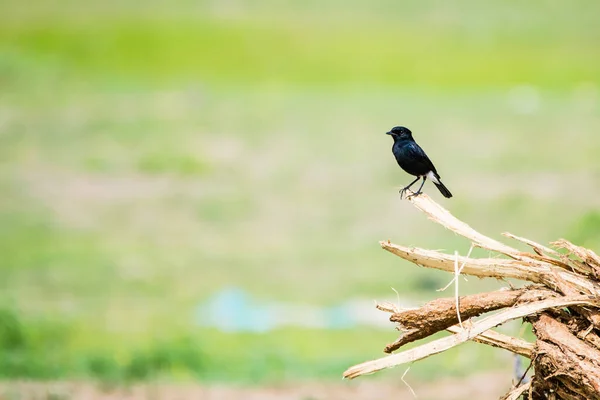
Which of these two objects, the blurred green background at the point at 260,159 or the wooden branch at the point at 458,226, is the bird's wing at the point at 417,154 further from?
the blurred green background at the point at 260,159

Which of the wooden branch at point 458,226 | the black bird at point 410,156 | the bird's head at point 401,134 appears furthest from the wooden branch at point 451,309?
the bird's head at point 401,134

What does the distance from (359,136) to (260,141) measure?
159 centimetres

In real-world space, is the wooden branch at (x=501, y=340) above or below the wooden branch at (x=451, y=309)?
below

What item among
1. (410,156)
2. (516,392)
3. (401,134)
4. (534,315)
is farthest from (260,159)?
(534,315)

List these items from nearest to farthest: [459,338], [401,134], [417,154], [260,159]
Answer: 1. [459,338]
2. [417,154]
3. [401,134]
4. [260,159]

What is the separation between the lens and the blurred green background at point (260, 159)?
10664 millimetres

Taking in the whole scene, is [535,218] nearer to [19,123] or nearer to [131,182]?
[131,182]

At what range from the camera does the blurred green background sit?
10664mm

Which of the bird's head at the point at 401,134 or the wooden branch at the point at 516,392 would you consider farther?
the bird's head at the point at 401,134

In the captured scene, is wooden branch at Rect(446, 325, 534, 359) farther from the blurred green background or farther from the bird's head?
the blurred green background

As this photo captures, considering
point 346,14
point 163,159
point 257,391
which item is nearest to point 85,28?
point 163,159

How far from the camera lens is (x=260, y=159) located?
14.7 metres

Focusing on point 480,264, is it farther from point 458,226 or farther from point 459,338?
point 459,338

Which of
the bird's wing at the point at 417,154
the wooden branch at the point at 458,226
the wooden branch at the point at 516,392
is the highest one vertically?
the bird's wing at the point at 417,154
